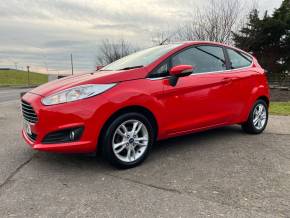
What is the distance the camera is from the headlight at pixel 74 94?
3.89m

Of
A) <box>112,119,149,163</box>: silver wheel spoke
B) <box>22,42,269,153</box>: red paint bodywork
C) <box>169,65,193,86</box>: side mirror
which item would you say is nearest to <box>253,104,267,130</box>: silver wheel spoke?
<box>22,42,269,153</box>: red paint bodywork

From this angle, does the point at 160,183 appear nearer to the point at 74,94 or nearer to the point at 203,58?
the point at 74,94

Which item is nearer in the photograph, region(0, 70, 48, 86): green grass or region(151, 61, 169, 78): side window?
region(151, 61, 169, 78): side window

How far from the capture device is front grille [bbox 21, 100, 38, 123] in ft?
13.2

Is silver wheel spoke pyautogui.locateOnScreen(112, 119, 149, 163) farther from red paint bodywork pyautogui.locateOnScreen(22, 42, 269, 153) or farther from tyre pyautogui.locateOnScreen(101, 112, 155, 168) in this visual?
red paint bodywork pyautogui.locateOnScreen(22, 42, 269, 153)

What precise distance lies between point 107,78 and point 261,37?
2686 cm

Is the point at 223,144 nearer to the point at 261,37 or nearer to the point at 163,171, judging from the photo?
the point at 163,171

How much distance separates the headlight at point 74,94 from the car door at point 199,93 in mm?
930

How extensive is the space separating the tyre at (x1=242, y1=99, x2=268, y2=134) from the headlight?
3026 mm

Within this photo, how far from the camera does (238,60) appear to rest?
5.77 metres

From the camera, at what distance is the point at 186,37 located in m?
21.7

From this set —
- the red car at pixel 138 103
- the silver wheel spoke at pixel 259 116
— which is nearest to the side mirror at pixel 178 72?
the red car at pixel 138 103

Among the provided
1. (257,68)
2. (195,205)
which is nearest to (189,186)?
(195,205)

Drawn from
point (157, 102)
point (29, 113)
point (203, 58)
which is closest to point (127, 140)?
point (157, 102)
